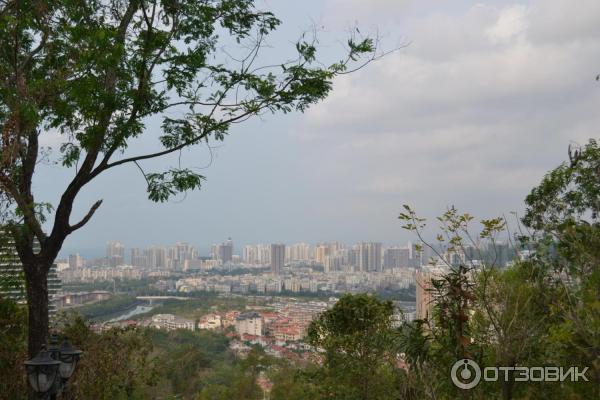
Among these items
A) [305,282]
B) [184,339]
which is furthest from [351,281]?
[184,339]

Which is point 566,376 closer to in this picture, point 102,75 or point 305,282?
point 102,75

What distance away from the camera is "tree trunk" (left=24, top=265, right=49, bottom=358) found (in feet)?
14.7

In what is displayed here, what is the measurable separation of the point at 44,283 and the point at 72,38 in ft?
5.98

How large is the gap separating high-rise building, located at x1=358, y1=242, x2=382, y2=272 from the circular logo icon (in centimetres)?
3865

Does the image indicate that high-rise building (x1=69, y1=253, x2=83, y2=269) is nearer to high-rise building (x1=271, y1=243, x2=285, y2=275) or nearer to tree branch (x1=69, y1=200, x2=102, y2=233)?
high-rise building (x1=271, y1=243, x2=285, y2=275)

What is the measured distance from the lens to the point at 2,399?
221 inches

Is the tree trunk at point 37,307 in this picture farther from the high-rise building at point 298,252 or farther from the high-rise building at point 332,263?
the high-rise building at point 298,252

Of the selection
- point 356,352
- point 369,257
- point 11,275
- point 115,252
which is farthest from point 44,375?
point 115,252

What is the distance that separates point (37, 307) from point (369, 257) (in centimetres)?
4435

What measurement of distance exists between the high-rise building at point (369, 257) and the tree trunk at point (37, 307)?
126 ft

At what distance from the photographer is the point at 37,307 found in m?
4.52

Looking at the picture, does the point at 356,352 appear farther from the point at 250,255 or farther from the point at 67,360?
the point at 250,255

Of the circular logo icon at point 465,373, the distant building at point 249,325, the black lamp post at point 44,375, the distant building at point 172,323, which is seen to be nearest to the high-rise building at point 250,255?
the distant building at point 249,325

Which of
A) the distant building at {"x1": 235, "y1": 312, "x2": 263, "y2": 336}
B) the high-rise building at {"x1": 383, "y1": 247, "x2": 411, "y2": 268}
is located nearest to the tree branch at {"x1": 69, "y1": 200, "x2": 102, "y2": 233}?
the high-rise building at {"x1": 383, "y1": 247, "x2": 411, "y2": 268}
